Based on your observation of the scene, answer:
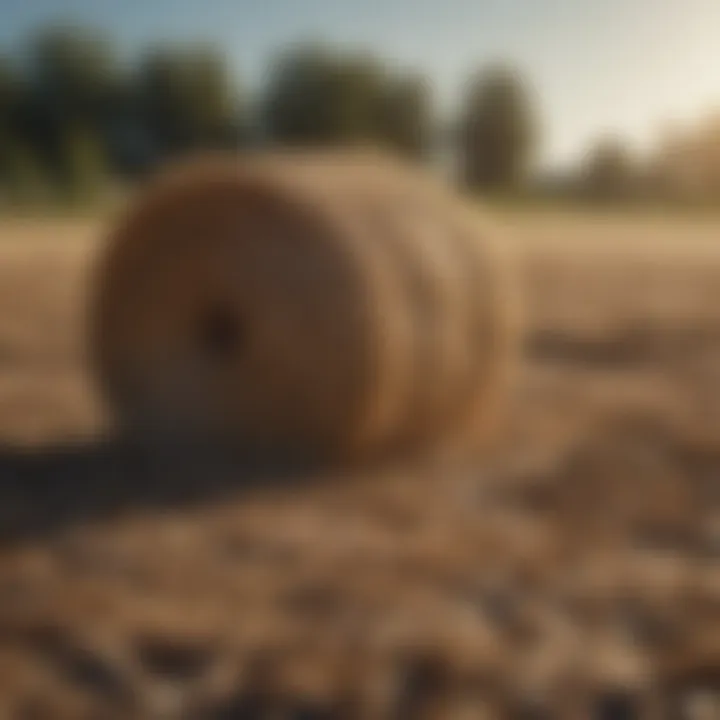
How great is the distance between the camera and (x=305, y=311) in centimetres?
564

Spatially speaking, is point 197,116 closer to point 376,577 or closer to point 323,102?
point 323,102

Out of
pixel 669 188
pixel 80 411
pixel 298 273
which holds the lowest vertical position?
pixel 669 188

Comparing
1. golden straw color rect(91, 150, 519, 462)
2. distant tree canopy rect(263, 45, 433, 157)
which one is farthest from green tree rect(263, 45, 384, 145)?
golden straw color rect(91, 150, 519, 462)

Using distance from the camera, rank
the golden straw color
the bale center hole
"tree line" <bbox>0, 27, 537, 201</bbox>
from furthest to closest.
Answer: "tree line" <bbox>0, 27, 537, 201</bbox>
the bale center hole
the golden straw color

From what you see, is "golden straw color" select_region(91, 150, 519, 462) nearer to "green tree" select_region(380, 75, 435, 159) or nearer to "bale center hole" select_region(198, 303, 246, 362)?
"bale center hole" select_region(198, 303, 246, 362)

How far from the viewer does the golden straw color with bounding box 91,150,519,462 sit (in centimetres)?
557

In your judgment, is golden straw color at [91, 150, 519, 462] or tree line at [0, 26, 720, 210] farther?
tree line at [0, 26, 720, 210]

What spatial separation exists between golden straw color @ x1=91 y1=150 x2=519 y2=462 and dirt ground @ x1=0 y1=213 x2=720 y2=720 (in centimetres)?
30

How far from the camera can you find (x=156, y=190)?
19.8 ft

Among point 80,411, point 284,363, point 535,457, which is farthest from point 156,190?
point 535,457

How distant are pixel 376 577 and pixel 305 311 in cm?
169

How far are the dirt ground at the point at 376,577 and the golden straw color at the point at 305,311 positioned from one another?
0.30 meters

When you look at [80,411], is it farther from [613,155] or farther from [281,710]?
[613,155]

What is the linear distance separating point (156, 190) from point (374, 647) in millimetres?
2945
